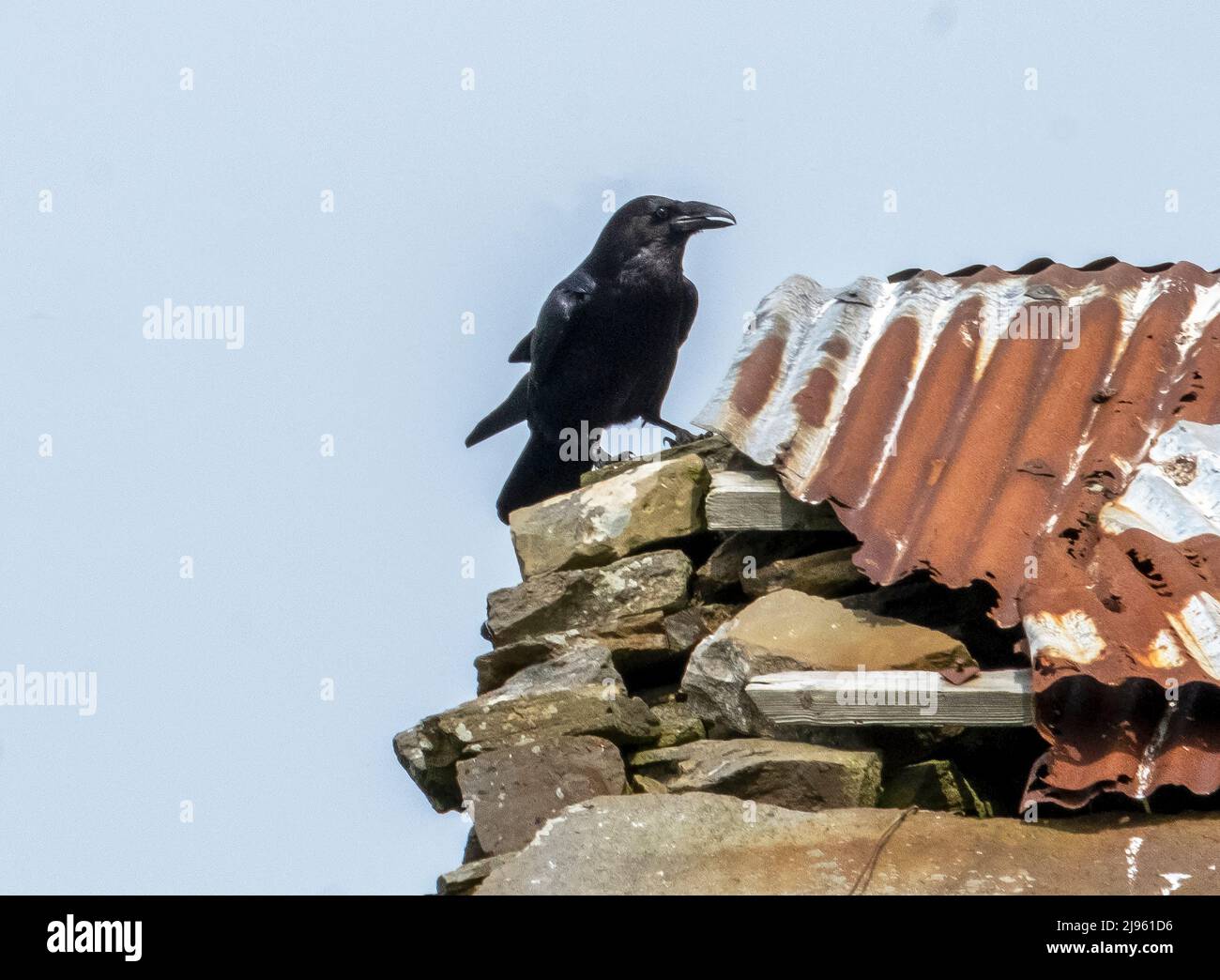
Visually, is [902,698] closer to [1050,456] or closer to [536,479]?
[1050,456]

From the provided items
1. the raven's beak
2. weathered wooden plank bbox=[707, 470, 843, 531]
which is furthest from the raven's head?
weathered wooden plank bbox=[707, 470, 843, 531]

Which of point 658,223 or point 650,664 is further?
point 658,223

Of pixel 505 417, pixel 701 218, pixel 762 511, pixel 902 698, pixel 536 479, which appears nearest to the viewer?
pixel 902 698

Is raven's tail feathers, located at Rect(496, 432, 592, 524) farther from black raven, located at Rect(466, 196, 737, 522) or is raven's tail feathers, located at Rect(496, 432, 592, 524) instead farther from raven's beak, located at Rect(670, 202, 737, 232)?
raven's beak, located at Rect(670, 202, 737, 232)

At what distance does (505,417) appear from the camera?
27.5ft

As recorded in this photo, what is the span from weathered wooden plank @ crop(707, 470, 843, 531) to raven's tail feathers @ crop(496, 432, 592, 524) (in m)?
3.11

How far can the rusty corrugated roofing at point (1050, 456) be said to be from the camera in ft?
11.1

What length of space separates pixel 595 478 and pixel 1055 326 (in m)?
1.43

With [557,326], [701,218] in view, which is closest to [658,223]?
[701,218]

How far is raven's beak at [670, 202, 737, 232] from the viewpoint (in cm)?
768

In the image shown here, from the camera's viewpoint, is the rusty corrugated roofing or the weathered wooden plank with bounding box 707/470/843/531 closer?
the rusty corrugated roofing

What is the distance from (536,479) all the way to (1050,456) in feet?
11.5

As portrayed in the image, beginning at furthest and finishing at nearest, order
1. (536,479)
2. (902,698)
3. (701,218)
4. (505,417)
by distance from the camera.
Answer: (505,417) → (701,218) → (536,479) → (902,698)
